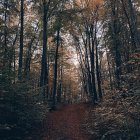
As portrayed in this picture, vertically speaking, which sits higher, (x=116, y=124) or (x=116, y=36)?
(x=116, y=36)

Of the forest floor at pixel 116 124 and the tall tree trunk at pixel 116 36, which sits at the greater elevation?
the tall tree trunk at pixel 116 36

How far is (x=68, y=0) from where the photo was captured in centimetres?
2530

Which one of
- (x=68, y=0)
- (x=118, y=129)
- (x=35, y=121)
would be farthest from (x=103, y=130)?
(x=68, y=0)

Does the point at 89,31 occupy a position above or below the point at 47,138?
above

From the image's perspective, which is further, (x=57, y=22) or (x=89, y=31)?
(x=89, y=31)

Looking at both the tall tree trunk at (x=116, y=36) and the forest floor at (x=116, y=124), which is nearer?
the forest floor at (x=116, y=124)

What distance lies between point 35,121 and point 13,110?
7.41ft

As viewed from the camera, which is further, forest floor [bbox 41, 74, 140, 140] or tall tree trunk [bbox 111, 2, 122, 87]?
tall tree trunk [bbox 111, 2, 122, 87]

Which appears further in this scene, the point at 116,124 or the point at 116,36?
the point at 116,36

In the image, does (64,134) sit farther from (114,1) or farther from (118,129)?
(114,1)

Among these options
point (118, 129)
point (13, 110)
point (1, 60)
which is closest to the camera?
point (118, 129)

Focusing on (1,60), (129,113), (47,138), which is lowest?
(47,138)

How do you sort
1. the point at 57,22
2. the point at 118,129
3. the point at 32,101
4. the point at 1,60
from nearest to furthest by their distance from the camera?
1. the point at 118,129
2. the point at 1,60
3. the point at 32,101
4. the point at 57,22

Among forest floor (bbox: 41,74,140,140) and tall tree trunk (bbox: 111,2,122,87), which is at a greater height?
tall tree trunk (bbox: 111,2,122,87)
